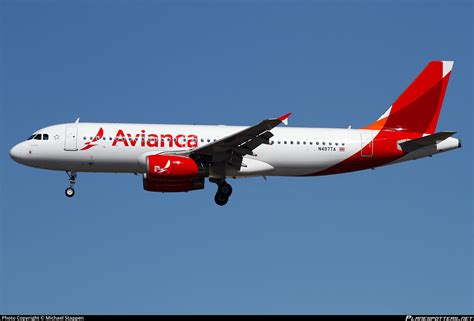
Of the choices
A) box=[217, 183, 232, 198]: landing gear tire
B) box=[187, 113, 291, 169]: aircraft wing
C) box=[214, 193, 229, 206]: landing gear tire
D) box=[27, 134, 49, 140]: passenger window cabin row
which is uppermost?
box=[27, 134, 49, 140]: passenger window cabin row

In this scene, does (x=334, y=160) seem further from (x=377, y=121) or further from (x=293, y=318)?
(x=293, y=318)

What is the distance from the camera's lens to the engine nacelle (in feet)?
151

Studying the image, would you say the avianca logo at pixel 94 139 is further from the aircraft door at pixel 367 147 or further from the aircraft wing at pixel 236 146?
the aircraft door at pixel 367 147

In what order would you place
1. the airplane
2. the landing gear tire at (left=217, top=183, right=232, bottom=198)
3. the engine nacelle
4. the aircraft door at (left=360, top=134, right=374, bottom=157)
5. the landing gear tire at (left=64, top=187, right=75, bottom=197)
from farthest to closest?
the aircraft door at (left=360, top=134, right=374, bottom=157), the landing gear tire at (left=217, top=183, right=232, bottom=198), the landing gear tire at (left=64, top=187, right=75, bottom=197), the airplane, the engine nacelle

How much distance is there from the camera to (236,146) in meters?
46.9

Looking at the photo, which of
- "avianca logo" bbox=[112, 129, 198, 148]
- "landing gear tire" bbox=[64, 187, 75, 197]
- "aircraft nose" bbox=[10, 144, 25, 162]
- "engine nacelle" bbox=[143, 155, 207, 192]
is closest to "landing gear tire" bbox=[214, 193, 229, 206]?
"engine nacelle" bbox=[143, 155, 207, 192]

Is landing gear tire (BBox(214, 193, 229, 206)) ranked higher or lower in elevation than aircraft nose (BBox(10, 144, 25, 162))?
lower

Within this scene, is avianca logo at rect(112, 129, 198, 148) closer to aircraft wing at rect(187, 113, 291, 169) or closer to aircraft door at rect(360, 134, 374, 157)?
aircraft wing at rect(187, 113, 291, 169)

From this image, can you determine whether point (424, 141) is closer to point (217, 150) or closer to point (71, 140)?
point (217, 150)

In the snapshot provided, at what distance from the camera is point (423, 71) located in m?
52.7

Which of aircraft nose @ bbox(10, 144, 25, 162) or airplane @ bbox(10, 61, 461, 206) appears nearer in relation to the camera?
airplane @ bbox(10, 61, 461, 206)

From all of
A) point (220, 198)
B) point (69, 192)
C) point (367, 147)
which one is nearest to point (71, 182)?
point (69, 192)

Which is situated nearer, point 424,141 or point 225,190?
point 225,190

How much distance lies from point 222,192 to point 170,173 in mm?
3561
